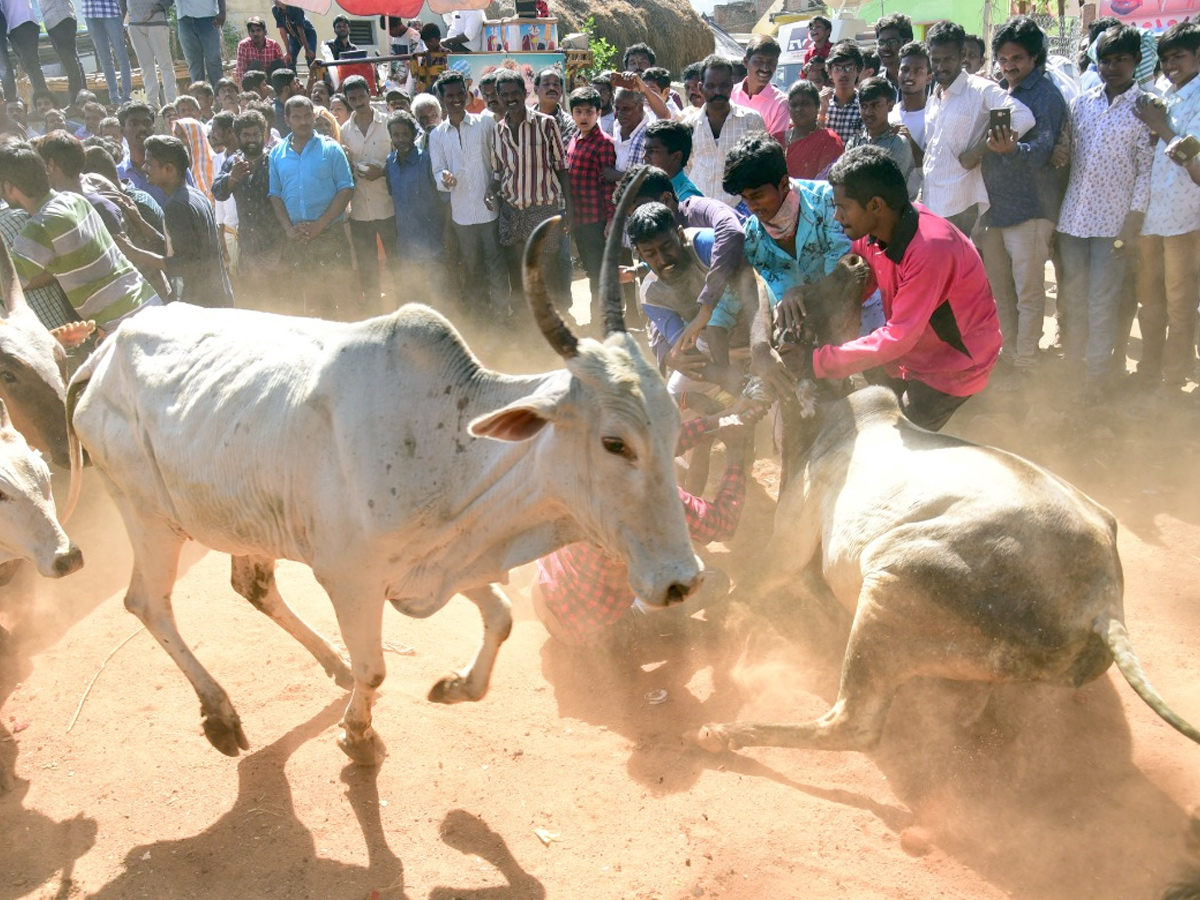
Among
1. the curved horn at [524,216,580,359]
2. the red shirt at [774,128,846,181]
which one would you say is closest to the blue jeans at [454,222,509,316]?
the red shirt at [774,128,846,181]

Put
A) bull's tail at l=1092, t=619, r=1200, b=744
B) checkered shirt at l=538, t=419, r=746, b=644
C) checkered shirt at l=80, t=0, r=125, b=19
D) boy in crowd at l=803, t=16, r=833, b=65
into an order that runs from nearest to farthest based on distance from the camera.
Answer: bull's tail at l=1092, t=619, r=1200, b=744 < checkered shirt at l=538, t=419, r=746, b=644 < boy in crowd at l=803, t=16, r=833, b=65 < checkered shirt at l=80, t=0, r=125, b=19

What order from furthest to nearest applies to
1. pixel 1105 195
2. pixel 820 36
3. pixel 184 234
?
pixel 820 36, pixel 184 234, pixel 1105 195

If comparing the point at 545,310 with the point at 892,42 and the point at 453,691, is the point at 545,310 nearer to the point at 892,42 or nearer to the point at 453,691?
the point at 453,691

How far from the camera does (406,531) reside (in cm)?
341

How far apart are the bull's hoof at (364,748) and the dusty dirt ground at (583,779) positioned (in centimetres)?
7

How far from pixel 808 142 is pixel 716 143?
2.28 ft

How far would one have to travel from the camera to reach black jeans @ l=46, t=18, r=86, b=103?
13188 millimetres

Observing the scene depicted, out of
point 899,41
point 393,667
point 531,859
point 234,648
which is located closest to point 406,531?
point 531,859

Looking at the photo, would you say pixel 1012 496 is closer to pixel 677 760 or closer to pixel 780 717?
pixel 780 717

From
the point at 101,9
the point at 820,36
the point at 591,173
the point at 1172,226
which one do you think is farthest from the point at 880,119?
the point at 101,9

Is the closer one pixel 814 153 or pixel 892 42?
pixel 814 153

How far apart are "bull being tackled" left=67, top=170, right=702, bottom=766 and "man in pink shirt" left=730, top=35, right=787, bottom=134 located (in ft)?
18.2

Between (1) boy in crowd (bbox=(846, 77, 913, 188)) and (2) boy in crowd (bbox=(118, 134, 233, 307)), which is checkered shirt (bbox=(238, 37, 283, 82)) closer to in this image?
(2) boy in crowd (bbox=(118, 134, 233, 307))

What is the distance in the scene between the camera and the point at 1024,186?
6.77m
